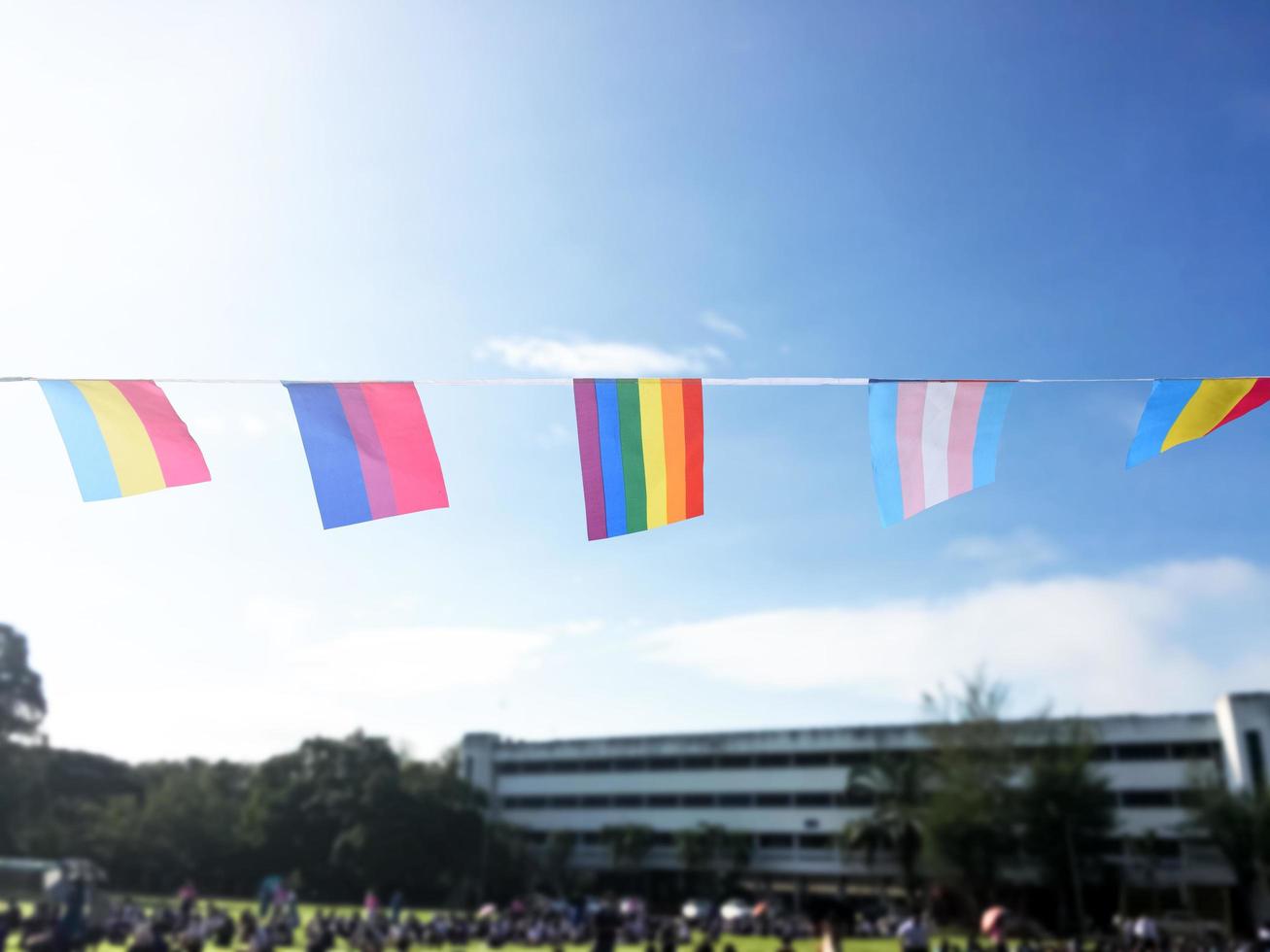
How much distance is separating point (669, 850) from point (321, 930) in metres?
37.4

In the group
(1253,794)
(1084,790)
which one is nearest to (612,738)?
(1084,790)

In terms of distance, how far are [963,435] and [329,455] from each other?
3593mm

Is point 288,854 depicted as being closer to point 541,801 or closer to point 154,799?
point 154,799

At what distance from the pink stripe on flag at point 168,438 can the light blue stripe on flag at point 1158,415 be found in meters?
5.34

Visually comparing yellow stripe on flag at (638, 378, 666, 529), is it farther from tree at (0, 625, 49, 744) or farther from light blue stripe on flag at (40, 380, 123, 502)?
tree at (0, 625, 49, 744)

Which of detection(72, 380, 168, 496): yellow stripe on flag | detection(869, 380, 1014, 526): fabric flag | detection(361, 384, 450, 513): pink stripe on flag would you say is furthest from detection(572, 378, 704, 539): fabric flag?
detection(72, 380, 168, 496): yellow stripe on flag

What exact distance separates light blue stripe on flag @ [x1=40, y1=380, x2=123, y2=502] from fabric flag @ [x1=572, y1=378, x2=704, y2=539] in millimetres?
2560

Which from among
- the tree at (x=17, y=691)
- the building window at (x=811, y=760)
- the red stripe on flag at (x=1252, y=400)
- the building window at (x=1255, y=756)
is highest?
the tree at (x=17, y=691)

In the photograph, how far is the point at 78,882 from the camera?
15.1 metres

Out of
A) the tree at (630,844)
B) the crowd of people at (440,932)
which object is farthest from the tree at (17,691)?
the tree at (630,844)

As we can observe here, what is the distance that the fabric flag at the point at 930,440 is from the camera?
5.84m

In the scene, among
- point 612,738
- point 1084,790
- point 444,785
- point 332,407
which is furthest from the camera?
point 612,738

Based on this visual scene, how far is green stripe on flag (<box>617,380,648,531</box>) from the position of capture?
5.81m

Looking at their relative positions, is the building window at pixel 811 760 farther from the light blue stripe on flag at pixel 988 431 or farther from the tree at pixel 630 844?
the light blue stripe on flag at pixel 988 431
